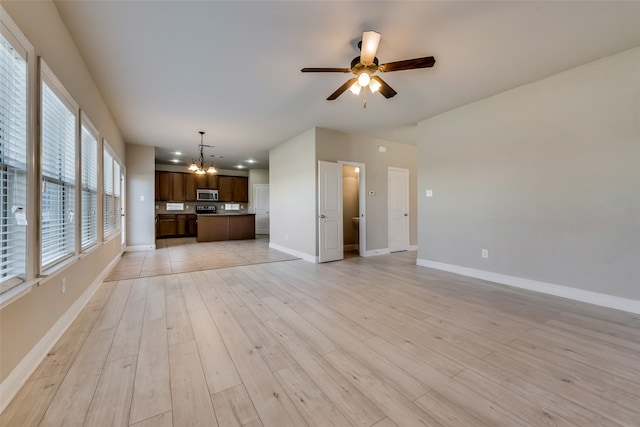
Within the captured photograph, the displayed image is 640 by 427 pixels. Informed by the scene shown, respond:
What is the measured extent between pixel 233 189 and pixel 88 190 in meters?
7.21

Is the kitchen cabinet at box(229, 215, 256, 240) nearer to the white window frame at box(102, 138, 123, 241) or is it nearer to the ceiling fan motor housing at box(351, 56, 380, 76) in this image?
the white window frame at box(102, 138, 123, 241)

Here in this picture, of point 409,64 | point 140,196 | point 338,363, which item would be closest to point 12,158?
point 338,363

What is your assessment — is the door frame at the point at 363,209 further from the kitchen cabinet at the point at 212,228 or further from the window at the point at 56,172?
the kitchen cabinet at the point at 212,228

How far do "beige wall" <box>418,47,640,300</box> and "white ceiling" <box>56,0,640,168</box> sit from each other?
28 cm

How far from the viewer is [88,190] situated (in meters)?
3.13

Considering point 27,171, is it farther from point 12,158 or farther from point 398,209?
point 398,209

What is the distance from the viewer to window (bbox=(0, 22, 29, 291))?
1429mm

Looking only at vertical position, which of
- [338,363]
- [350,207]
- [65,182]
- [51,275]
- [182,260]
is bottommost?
[338,363]

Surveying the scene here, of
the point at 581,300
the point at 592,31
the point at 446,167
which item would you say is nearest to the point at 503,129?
the point at 446,167

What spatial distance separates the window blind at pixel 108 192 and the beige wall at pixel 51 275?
3.47ft

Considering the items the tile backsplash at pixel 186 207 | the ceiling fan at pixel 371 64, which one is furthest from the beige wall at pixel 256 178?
the ceiling fan at pixel 371 64

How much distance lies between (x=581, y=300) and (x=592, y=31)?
2727 mm

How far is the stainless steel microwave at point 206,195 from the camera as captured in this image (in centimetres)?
962

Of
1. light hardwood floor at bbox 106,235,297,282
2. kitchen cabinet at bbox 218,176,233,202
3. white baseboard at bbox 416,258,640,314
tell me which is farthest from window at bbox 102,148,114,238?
white baseboard at bbox 416,258,640,314
